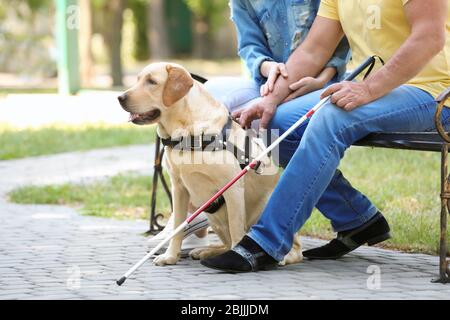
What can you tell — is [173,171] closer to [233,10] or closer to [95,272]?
[95,272]

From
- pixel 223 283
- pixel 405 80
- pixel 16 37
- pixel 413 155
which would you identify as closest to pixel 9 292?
pixel 223 283

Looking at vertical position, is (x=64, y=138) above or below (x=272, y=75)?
below

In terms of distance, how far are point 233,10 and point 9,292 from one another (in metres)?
2.21

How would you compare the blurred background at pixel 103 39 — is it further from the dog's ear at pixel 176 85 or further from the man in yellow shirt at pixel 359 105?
the man in yellow shirt at pixel 359 105

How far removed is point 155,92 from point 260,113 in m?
0.62

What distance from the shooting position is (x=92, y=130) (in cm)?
1218

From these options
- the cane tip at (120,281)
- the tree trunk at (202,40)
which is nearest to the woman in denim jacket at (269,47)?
the cane tip at (120,281)

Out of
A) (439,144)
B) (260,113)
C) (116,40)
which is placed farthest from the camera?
(116,40)

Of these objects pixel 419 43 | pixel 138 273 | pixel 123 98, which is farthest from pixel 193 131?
pixel 419 43

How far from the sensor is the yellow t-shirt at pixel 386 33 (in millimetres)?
4807

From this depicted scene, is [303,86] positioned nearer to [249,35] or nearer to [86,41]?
[249,35]

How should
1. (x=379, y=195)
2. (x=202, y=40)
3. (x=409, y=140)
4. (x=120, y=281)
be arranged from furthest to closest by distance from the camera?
1. (x=202, y=40)
2. (x=379, y=195)
3. (x=409, y=140)
4. (x=120, y=281)
